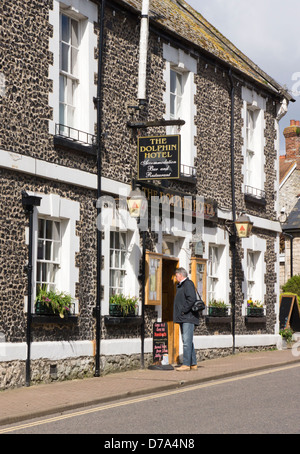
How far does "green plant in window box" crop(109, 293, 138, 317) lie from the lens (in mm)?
15414

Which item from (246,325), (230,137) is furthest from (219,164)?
(246,325)

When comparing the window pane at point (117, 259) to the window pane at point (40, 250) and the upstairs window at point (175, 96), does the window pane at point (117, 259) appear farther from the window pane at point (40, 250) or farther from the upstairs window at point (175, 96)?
the upstairs window at point (175, 96)

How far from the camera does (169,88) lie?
17891mm

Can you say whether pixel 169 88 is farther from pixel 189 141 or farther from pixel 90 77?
pixel 90 77

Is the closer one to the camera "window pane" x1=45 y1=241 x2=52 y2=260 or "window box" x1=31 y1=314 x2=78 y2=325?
"window box" x1=31 y1=314 x2=78 y2=325

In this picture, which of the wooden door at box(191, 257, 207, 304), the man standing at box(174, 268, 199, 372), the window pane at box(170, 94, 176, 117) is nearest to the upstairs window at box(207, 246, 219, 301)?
the wooden door at box(191, 257, 207, 304)

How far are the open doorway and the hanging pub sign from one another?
100 inches

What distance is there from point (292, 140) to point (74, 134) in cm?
3311

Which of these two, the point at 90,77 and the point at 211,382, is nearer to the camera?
the point at 211,382

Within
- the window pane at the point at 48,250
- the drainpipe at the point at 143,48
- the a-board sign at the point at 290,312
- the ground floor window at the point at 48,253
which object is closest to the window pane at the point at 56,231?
the ground floor window at the point at 48,253

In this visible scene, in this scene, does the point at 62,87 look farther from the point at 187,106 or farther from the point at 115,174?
the point at 187,106

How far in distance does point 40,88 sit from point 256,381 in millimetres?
6205

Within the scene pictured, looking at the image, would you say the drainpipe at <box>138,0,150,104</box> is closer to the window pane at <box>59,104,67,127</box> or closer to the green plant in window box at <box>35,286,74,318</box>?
the window pane at <box>59,104,67,127</box>

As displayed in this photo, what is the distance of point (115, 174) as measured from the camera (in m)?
15.8
